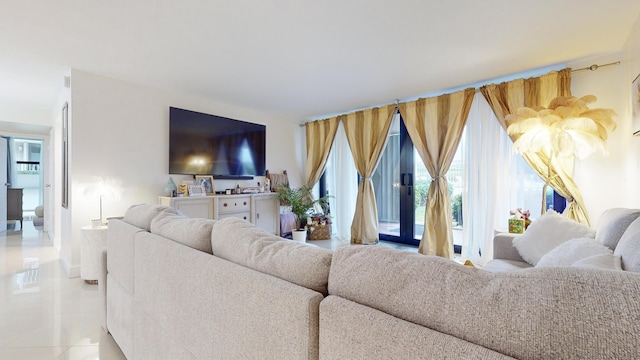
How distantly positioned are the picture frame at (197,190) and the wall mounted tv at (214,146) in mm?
238

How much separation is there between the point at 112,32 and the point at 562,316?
3208mm

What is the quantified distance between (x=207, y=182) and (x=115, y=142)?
1.24m

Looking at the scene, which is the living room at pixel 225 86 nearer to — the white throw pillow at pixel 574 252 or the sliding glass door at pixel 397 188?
the sliding glass door at pixel 397 188

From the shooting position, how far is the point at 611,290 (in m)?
0.47

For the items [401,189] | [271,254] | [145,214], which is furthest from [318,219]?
[271,254]

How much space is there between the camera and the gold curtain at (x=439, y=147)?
3.80 metres

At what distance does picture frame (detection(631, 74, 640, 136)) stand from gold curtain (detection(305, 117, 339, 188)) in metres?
3.67

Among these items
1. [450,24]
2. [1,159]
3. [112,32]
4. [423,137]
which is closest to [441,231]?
[423,137]

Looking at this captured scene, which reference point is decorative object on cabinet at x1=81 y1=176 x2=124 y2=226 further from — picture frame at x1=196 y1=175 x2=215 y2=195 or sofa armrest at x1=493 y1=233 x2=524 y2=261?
sofa armrest at x1=493 y1=233 x2=524 y2=261

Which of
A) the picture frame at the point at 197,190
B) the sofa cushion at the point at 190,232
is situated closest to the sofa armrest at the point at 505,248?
the sofa cushion at the point at 190,232

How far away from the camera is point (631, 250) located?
1.08 meters

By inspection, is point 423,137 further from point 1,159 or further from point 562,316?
point 1,159

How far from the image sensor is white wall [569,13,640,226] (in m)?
2.62

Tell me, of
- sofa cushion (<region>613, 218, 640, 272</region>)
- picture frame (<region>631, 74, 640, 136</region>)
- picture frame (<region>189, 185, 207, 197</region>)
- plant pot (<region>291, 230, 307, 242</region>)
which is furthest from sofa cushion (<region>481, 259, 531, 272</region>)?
picture frame (<region>189, 185, 207, 197</region>)
